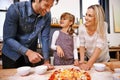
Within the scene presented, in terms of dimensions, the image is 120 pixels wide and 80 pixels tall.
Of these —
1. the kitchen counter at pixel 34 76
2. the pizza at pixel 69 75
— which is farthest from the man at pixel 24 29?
the pizza at pixel 69 75

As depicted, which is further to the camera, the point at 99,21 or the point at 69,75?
the point at 99,21

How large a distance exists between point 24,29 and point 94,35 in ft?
2.35

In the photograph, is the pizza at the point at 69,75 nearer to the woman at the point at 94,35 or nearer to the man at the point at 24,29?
the man at the point at 24,29

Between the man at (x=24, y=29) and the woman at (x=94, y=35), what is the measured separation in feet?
1.42

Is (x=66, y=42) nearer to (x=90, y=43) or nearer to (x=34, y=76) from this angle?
(x=90, y=43)

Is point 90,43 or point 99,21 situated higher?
point 99,21

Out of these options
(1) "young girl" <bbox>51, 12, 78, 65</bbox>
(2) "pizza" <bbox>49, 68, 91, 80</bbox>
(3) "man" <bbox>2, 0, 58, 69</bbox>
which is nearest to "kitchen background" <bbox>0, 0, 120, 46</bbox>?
(1) "young girl" <bbox>51, 12, 78, 65</bbox>

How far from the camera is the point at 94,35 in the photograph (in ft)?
6.13

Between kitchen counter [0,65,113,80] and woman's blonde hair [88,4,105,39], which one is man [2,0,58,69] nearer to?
kitchen counter [0,65,113,80]

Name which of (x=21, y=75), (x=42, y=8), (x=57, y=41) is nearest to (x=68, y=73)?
(x=21, y=75)

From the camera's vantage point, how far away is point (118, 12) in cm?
477

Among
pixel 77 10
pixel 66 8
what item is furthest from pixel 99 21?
pixel 77 10

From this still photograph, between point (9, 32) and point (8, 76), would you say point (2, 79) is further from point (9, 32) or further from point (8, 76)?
point (9, 32)

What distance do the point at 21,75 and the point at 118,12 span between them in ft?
13.3
